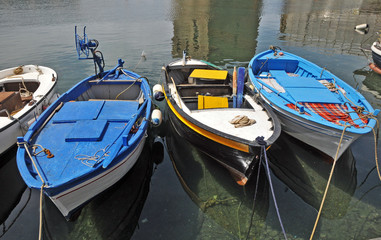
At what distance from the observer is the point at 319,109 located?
28.9ft

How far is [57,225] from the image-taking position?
6.68 m

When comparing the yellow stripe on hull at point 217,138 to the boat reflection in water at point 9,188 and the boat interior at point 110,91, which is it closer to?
the boat interior at point 110,91

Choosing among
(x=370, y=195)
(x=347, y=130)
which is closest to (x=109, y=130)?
(x=347, y=130)

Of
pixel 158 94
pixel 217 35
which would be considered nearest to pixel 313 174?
pixel 158 94

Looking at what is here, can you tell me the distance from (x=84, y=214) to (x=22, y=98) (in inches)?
282

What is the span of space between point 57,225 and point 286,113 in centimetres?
871

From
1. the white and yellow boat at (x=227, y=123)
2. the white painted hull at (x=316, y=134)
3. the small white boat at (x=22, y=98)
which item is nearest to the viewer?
the white and yellow boat at (x=227, y=123)

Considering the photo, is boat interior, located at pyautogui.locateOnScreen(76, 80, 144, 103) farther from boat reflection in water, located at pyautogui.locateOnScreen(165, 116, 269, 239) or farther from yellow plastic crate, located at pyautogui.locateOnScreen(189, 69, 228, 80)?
boat reflection in water, located at pyautogui.locateOnScreen(165, 116, 269, 239)

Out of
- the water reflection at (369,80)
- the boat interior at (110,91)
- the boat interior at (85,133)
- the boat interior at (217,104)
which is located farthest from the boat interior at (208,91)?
the water reflection at (369,80)

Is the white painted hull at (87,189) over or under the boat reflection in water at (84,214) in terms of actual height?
over

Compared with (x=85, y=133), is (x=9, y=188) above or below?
below

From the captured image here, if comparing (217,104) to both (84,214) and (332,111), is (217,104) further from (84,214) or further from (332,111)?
(84,214)

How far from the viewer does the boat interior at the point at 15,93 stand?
9.16 m

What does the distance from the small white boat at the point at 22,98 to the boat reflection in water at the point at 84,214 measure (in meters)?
1.80
